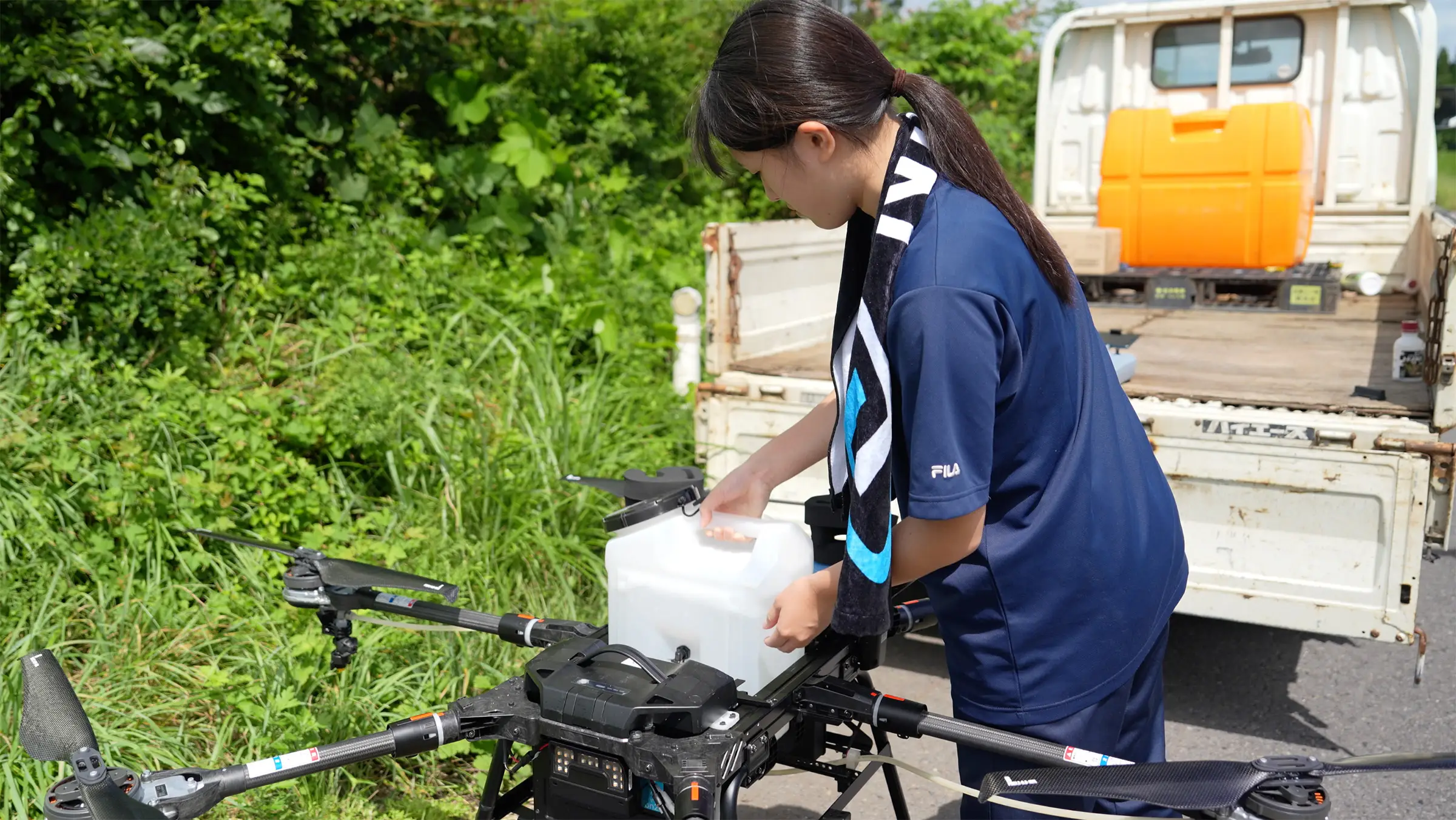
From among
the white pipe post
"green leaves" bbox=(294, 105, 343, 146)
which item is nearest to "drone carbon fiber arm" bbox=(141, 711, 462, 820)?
the white pipe post

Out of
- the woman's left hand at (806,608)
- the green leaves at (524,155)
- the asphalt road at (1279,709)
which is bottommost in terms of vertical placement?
the asphalt road at (1279,709)

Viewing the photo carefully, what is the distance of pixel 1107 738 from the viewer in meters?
1.72

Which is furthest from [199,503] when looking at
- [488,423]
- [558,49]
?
[558,49]

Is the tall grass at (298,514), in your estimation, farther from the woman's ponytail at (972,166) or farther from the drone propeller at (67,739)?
the woman's ponytail at (972,166)

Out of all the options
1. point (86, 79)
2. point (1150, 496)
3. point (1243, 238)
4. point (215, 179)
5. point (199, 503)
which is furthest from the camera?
point (1243, 238)

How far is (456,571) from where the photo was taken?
3672mm

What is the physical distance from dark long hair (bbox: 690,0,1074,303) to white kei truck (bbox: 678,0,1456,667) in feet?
6.25

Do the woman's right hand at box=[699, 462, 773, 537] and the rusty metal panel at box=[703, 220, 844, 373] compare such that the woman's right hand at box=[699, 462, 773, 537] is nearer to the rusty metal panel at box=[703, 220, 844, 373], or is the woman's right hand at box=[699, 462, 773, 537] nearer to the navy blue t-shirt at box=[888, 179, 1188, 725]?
the navy blue t-shirt at box=[888, 179, 1188, 725]

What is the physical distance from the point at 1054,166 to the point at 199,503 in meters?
4.87

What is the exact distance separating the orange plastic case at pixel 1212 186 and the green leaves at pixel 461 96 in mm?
3294

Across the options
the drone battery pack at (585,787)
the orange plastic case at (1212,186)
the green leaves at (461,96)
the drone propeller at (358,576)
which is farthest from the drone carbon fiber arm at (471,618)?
the orange plastic case at (1212,186)

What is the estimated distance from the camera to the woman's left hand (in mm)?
1636

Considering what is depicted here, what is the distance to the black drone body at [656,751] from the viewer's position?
143 cm

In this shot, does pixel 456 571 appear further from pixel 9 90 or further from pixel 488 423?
pixel 9 90
